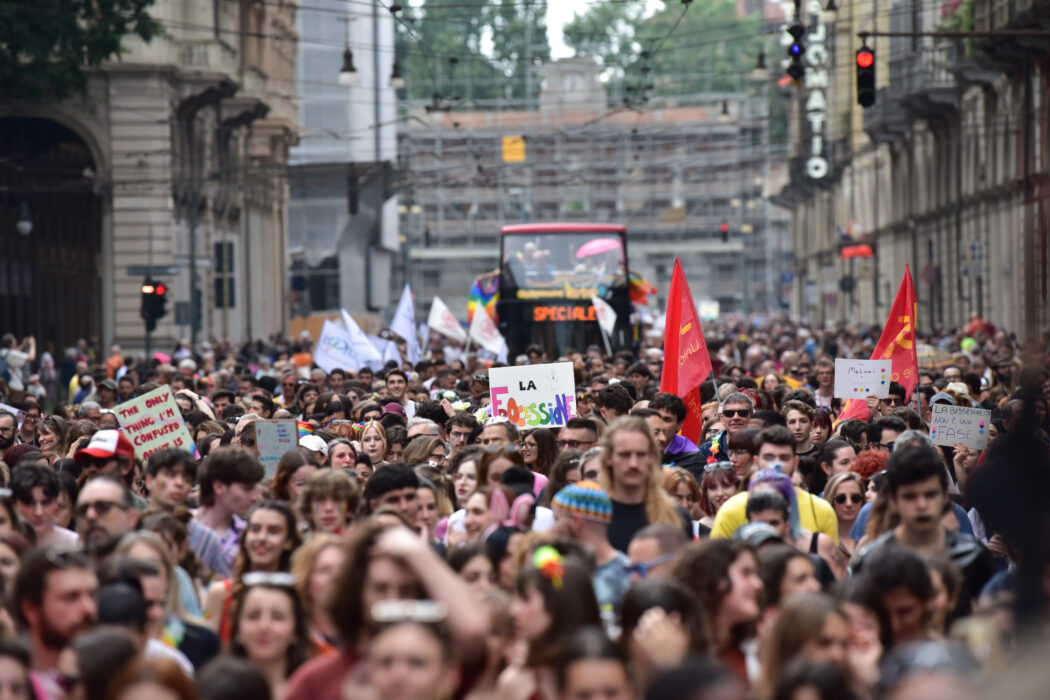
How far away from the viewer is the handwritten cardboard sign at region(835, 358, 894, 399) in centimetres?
1565

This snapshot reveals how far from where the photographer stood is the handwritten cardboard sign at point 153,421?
12586mm

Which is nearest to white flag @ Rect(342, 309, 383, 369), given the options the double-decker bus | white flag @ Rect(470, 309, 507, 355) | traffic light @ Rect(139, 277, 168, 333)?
white flag @ Rect(470, 309, 507, 355)

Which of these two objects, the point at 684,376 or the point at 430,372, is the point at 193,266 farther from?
the point at 684,376

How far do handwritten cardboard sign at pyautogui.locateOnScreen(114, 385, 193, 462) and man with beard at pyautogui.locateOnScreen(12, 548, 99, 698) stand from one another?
6.31 meters

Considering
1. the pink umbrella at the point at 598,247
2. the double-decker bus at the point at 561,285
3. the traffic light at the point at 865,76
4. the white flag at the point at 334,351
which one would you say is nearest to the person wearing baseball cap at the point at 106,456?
the traffic light at the point at 865,76

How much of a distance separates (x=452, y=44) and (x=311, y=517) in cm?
9545

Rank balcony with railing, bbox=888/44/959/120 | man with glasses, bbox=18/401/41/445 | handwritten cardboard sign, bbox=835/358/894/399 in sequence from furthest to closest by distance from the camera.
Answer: balcony with railing, bbox=888/44/959/120, handwritten cardboard sign, bbox=835/358/894/399, man with glasses, bbox=18/401/41/445

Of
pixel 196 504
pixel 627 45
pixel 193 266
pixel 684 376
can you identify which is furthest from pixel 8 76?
pixel 627 45

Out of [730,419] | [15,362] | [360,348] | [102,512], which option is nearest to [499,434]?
[730,419]

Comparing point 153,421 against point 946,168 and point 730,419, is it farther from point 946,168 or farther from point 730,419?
point 946,168

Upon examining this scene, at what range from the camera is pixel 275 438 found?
11.7 m

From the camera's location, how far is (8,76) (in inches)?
1441

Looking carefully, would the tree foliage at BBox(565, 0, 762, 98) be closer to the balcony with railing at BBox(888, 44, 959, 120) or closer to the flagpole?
the balcony with railing at BBox(888, 44, 959, 120)

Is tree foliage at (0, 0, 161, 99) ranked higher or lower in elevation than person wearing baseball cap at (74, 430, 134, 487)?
higher
